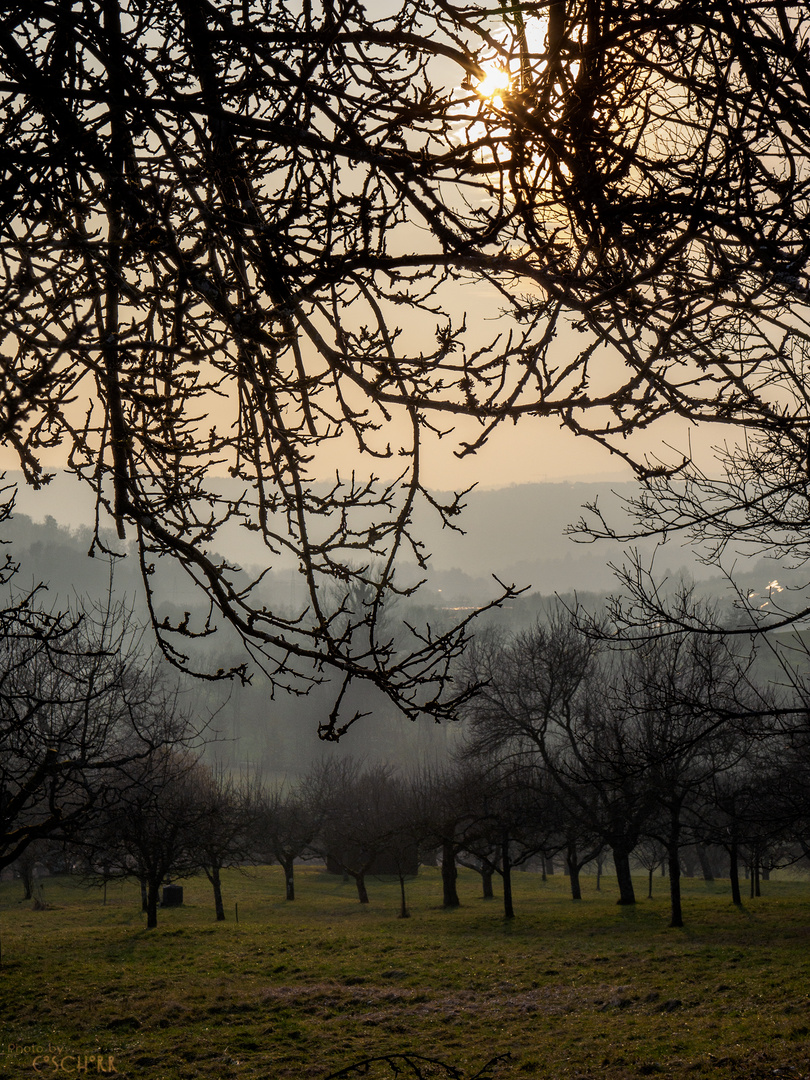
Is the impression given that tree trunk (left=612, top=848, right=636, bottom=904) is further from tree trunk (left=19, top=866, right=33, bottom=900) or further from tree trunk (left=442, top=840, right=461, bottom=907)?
tree trunk (left=19, top=866, right=33, bottom=900)

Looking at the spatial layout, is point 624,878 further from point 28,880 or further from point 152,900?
point 28,880

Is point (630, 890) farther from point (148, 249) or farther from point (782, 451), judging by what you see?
point (148, 249)

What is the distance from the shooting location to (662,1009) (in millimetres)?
14305

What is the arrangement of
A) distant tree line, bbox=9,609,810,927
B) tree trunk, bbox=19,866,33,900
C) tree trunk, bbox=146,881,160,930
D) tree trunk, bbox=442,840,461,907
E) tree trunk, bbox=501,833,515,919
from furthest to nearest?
tree trunk, bbox=19,866,33,900 < tree trunk, bbox=442,840,461,907 < tree trunk, bbox=501,833,515,919 < tree trunk, bbox=146,881,160,930 < distant tree line, bbox=9,609,810,927

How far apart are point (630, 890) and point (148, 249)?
3168 centimetres

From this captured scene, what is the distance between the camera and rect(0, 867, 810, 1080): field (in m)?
11.5

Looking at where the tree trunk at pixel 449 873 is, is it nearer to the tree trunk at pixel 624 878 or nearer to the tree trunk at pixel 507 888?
the tree trunk at pixel 507 888

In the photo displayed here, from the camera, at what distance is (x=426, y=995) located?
55.3 ft

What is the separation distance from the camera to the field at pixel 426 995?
37.7 ft

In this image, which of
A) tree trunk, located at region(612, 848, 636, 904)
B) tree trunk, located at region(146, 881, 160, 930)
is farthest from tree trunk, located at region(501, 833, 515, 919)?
tree trunk, located at region(146, 881, 160, 930)

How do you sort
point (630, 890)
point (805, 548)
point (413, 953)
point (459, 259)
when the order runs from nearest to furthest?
point (459, 259), point (805, 548), point (413, 953), point (630, 890)

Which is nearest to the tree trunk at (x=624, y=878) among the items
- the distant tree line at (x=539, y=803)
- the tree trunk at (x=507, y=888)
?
the distant tree line at (x=539, y=803)

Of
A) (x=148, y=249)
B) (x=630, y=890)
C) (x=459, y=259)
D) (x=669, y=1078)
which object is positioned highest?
(x=148, y=249)

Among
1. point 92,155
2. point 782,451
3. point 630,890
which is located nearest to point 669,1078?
point 782,451
